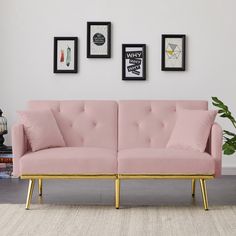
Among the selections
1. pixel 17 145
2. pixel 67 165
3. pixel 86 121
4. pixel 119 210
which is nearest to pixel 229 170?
pixel 86 121

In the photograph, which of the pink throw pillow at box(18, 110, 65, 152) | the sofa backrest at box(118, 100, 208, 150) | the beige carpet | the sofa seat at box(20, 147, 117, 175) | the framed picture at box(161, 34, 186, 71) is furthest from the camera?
the framed picture at box(161, 34, 186, 71)

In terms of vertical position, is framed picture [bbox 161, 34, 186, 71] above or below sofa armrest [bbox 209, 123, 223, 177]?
above

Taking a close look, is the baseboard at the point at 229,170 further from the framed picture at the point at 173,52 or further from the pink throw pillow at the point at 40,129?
the pink throw pillow at the point at 40,129

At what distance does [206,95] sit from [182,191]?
1.27m

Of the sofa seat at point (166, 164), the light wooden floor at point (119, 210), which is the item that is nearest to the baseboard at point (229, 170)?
the light wooden floor at point (119, 210)

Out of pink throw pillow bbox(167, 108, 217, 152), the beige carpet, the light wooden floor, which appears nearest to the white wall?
the light wooden floor

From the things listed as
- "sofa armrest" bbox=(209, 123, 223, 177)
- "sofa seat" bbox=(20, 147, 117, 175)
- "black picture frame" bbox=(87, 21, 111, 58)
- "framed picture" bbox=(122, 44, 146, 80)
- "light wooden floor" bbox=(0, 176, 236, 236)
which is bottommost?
"light wooden floor" bbox=(0, 176, 236, 236)

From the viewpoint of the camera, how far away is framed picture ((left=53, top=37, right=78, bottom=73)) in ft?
18.7

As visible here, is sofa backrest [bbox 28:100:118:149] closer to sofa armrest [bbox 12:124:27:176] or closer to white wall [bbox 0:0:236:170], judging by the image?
sofa armrest [bbox 12:124:27:176]

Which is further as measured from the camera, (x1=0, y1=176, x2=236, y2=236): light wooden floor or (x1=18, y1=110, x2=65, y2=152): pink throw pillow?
(x1=18, y1=110, x2=65, y2=152): pink throw pillow

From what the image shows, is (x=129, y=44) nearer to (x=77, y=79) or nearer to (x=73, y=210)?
(x=77, y=79)

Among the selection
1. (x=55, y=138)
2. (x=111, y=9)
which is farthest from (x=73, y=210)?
(x=111, y=9)

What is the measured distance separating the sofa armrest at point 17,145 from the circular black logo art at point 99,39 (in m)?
1.76

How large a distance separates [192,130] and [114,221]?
1.06 metres
